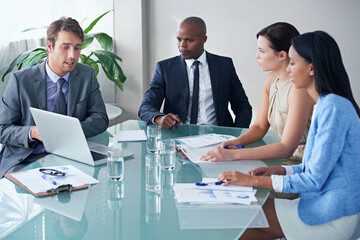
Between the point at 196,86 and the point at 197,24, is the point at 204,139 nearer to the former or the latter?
the point at 196,86

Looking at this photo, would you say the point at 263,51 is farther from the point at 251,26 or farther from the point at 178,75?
the point at 251,26

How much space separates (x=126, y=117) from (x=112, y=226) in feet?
11.1

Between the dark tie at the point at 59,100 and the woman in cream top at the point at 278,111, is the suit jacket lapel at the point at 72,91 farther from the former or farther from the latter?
the woman in cream top at the point at 278,111

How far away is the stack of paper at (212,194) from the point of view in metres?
1.42

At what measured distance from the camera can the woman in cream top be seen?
1.91 meters

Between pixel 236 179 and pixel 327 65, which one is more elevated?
pixel 327 65

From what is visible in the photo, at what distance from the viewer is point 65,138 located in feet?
5.88

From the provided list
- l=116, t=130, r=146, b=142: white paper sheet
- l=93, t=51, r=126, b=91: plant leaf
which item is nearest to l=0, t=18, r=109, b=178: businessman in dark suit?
l=116, t=130, r=146, b=142: white paper sheet

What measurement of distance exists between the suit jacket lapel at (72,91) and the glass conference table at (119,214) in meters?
0.76

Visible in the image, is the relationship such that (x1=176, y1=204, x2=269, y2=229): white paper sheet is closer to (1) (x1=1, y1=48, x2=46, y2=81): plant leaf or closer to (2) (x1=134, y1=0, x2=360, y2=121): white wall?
(1) (x1=1, y1=48, x2=46, y2=81): plant leaf

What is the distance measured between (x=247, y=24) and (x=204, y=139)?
2.27 m

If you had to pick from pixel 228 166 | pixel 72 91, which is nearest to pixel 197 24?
pixel 72 91

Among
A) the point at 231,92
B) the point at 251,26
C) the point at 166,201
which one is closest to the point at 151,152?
the point at 166,201

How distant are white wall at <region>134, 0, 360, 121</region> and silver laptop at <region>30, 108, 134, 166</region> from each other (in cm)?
257
